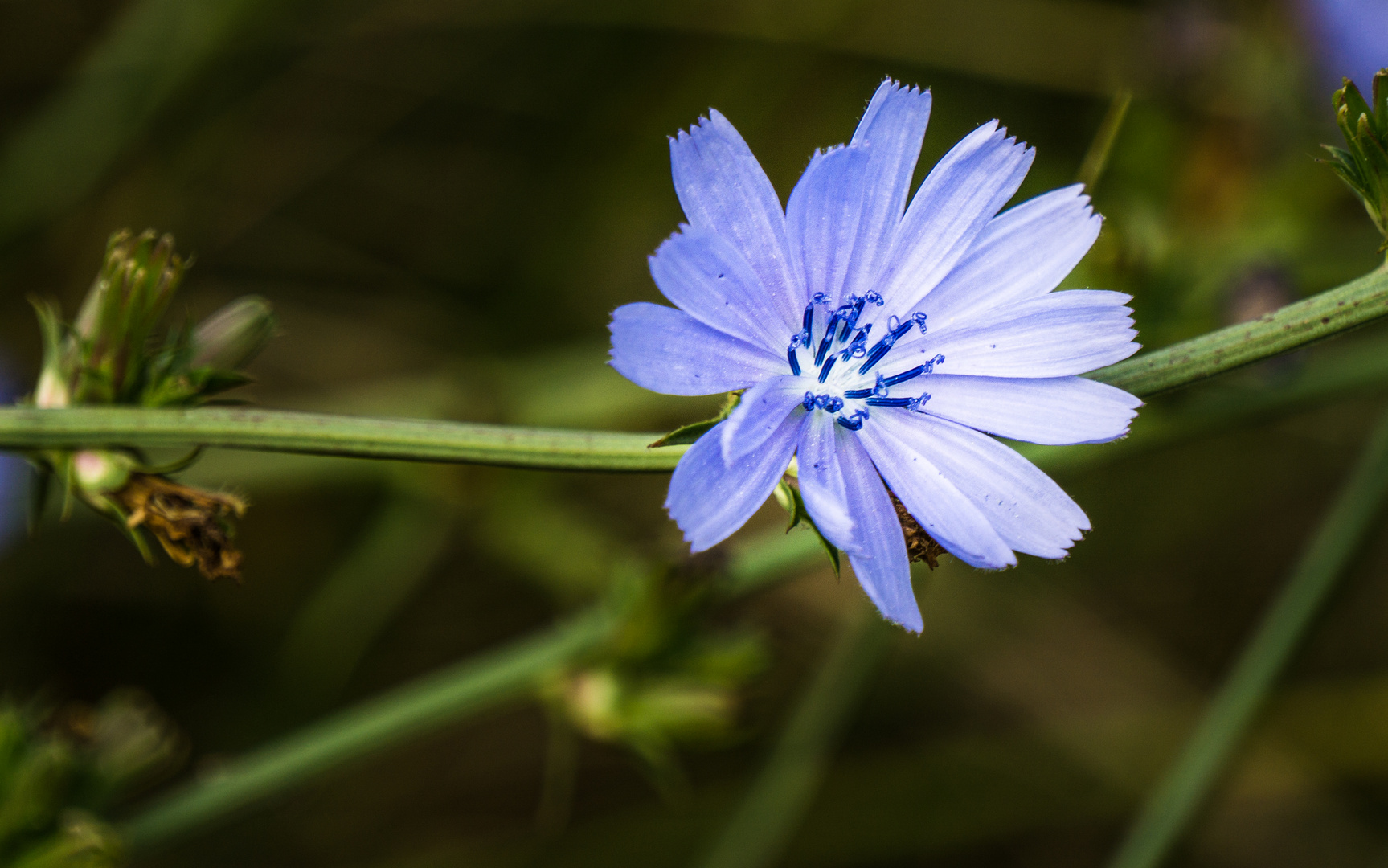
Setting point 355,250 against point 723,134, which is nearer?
point 723,134

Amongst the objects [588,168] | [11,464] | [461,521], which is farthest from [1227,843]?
[11,464]

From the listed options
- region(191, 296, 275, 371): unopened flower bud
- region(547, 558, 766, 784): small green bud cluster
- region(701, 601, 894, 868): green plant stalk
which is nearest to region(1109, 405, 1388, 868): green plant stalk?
region(701, 601, 894, 868): green plant stalk

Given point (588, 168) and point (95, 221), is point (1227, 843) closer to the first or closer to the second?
point (588, 168)

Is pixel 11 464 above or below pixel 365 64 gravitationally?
below

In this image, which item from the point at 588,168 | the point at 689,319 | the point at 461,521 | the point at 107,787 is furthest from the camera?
the point at 588,168

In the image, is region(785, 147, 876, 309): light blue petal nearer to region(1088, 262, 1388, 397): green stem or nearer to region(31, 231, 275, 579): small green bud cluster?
region(1088, 262, 1388, 397): green stem

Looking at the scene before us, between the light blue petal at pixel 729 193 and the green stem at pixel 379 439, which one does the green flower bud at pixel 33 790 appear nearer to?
the green stem at pixel 379 439

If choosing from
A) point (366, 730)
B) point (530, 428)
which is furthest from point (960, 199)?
point (366, 730)
